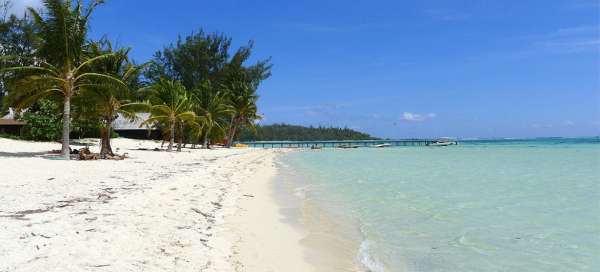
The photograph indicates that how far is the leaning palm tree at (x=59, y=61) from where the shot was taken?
47.0 feet

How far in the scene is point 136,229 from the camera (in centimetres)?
488

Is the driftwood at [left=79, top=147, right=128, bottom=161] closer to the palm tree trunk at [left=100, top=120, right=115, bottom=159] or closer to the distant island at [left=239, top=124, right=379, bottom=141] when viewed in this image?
the palm tree trunk at [left=100, top=120, right=115, bottom=159]

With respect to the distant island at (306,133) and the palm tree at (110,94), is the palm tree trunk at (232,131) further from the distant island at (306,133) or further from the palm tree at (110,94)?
the distant island at (306,133)

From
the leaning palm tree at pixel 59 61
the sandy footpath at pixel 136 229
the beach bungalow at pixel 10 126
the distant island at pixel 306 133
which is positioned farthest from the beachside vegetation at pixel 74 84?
the distant island at pixel 306 133

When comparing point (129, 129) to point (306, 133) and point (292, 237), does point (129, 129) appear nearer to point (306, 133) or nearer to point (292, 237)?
point (292, 237)

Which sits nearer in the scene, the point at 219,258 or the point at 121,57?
the point at 219,258

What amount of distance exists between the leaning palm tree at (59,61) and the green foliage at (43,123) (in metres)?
10.5

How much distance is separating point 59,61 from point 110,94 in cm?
213

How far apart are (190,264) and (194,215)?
2385mm

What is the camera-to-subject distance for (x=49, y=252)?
376 centimetres

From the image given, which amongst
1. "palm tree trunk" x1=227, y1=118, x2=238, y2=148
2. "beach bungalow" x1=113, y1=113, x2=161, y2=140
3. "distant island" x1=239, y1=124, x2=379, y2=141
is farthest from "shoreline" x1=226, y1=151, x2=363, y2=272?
"distant island" x1=239, y1=124, x2=379, y2=141

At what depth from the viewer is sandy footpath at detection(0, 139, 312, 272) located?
3793 millimetres

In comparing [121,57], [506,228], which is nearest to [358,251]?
[506,228]

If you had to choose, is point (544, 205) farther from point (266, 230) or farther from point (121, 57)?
point (121, 57)
